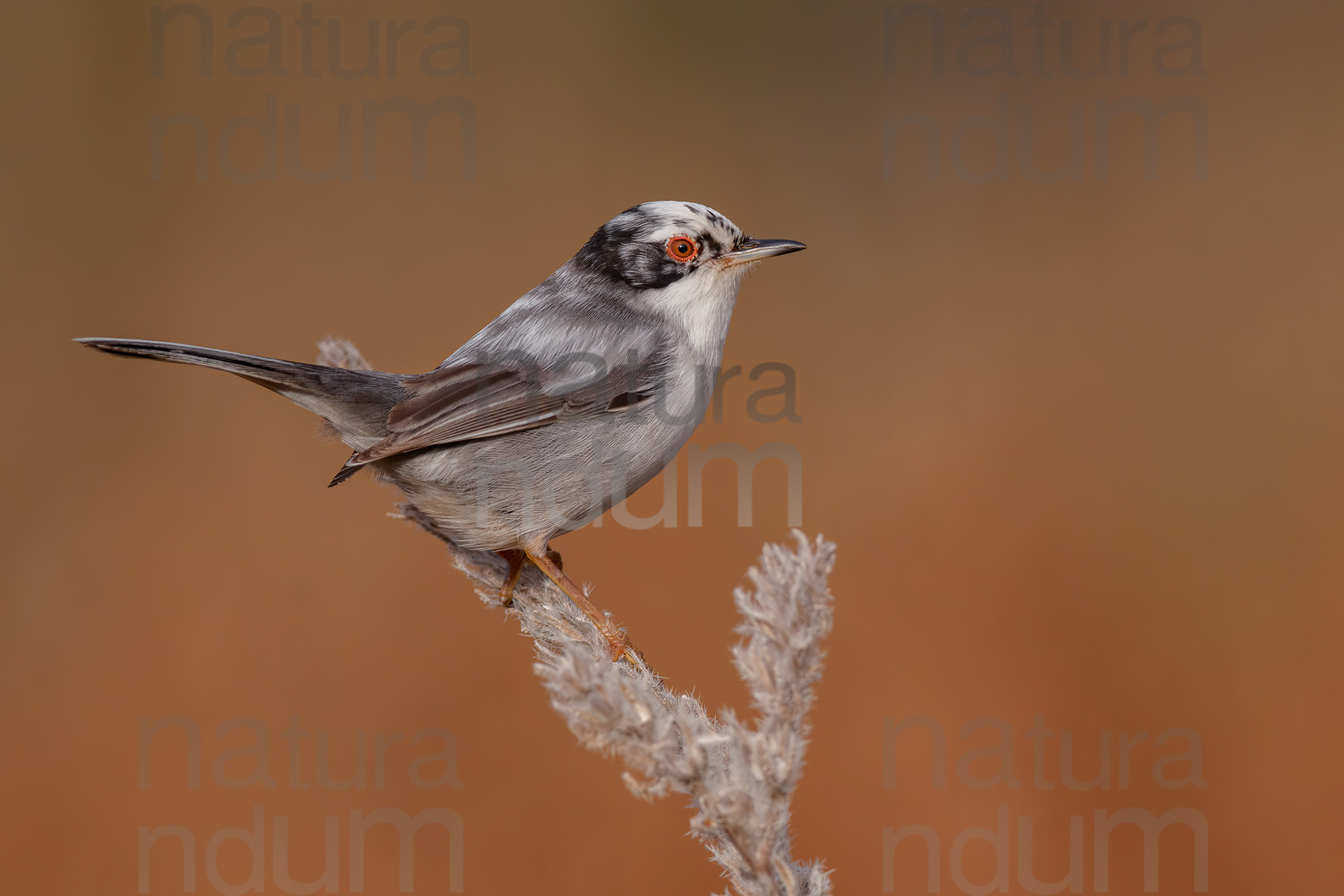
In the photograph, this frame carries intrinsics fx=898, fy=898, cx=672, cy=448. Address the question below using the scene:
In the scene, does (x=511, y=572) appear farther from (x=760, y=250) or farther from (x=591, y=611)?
(x=760, y=250)

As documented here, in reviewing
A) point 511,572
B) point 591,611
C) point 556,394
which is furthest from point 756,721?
point 511,572

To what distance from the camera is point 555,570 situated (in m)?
2.68

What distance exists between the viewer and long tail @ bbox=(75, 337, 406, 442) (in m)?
2.58

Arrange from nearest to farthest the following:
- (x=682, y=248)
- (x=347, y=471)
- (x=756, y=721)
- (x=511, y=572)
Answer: (x=756, y=721), (x=347, y=471), (x=682, y=248), (x=511, y=572)

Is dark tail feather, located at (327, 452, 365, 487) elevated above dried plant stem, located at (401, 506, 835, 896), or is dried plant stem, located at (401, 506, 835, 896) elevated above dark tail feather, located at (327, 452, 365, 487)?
dark tail feather, located at (327, 452, 365, 487)

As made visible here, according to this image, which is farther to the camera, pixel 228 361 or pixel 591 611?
pixel 591 611

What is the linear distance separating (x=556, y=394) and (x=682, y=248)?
65cm

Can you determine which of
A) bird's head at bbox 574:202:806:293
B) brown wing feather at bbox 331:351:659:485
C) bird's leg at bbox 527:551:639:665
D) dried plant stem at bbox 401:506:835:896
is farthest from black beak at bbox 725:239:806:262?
dried plant stem at bbox 401:506:835:896

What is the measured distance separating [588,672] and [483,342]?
1.59 metres

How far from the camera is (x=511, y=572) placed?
2.96 metres

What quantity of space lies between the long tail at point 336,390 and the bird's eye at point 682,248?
932 millimetres

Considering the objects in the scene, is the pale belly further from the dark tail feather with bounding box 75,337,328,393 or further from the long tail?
the dark tail feather with bounding box 75,337,328,393

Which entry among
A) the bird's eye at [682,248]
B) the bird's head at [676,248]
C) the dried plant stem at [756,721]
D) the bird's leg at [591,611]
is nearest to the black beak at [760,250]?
the bird's head at [676,248]

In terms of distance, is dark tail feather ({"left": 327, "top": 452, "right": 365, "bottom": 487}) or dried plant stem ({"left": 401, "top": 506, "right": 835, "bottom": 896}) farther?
dark tail feather ({"left": 327, "top": 452, "right": 365, "bottom": 487})
